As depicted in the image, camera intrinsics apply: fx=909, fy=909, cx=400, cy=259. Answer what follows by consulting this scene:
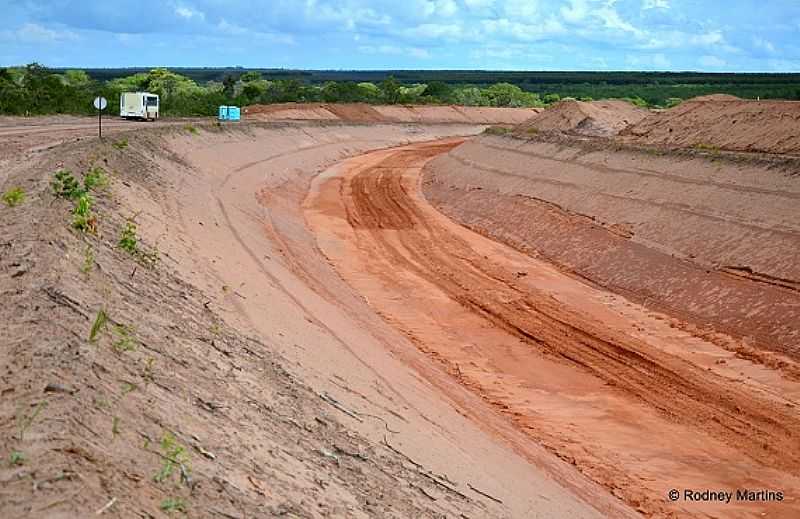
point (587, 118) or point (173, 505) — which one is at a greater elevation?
point (587, 118)

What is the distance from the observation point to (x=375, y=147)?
77.5 meters

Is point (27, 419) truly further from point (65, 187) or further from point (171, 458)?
point (65, 187)

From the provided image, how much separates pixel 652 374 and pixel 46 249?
39.7 ft

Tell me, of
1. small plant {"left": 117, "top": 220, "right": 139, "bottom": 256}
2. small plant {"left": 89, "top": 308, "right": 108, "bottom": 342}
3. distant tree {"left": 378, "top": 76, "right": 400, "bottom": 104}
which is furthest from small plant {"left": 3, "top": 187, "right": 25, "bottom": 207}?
distant tree {"left": 378, "top": 76, "right": 400, "bottom": 104}

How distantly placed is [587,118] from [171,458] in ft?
187

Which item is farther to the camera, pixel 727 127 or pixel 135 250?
pixel 727 127

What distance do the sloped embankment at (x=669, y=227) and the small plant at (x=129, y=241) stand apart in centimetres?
1337

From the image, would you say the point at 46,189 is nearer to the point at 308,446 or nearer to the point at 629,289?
the point at 308,446

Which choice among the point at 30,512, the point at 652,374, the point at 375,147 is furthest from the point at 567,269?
the point at 375,147

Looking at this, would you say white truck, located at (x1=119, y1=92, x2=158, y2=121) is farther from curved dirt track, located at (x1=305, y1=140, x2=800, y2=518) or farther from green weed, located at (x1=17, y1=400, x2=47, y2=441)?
green weed, located at (x1=17, y1=400, x2=47, y2=441)

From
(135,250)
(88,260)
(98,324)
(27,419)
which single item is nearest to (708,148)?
(135,250)

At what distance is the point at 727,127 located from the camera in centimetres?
4106

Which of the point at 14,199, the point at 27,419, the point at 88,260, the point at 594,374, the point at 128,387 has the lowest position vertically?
the point at 594,374

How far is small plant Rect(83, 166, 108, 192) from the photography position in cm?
2091
